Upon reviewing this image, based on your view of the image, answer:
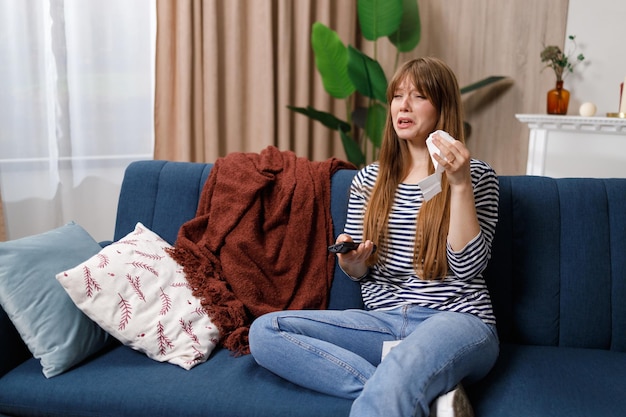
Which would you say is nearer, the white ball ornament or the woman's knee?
the woman's knee

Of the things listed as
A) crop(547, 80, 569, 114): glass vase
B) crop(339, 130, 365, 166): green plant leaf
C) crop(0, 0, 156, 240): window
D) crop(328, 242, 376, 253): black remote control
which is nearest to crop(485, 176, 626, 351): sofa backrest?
crop(328, 242, 376, 253): black remote control

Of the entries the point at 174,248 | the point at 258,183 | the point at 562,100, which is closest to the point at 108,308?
the point at 174,248

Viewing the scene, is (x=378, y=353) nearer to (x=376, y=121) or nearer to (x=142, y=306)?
(x=142, y=306)

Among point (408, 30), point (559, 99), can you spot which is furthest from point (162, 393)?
point (559, 99)

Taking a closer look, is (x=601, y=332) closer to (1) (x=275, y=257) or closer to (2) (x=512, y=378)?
(2) (x=512, y=378)

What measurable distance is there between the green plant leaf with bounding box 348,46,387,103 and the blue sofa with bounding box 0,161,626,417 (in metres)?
1.26

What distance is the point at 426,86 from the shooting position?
1641mm

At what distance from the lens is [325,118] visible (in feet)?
10.5

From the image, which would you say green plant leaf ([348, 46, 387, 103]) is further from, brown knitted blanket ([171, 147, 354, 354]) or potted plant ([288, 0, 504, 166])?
brown knitted blanket ([171, 147, 354, 354])

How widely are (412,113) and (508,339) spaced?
692 mm

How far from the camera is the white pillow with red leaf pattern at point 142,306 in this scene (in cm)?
159

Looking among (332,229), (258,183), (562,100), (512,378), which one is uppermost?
(562,100)

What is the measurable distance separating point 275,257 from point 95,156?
1600 mm

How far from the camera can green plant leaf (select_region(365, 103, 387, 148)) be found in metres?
3.25
